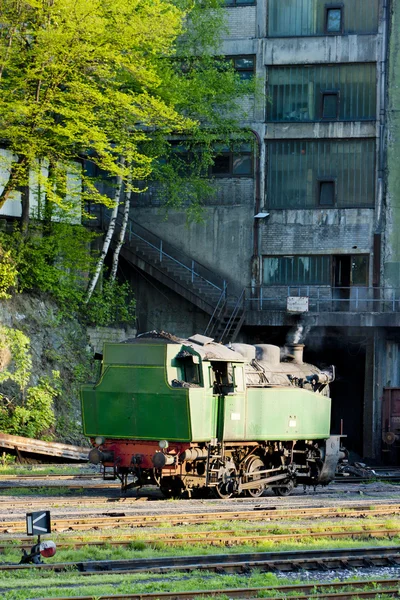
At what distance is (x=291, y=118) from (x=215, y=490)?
20.5m

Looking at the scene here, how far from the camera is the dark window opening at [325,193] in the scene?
36781 millimetres

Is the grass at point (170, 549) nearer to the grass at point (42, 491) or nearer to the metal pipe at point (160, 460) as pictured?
the metal pipe at point (160, 460)

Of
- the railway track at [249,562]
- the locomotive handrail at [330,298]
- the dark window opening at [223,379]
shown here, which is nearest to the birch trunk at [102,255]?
the locomotive handrail at [330,298]

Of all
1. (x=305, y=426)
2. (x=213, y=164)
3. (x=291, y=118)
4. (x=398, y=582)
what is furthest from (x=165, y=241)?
(x=398, y=582)

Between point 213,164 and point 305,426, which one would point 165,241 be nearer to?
point 213,164

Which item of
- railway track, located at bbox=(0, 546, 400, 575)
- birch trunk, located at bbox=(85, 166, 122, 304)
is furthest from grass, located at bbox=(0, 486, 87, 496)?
birch trunk, located at bbox=(85, 166, 122, 304)

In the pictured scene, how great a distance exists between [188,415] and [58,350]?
13817 mm

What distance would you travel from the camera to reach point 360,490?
22.0 meters

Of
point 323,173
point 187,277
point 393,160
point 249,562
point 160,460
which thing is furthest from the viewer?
point 323,173

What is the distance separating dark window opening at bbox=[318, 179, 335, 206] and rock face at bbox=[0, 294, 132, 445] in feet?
33.5

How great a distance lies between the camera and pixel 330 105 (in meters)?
36.9

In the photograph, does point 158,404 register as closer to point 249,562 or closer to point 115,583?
point 249,562

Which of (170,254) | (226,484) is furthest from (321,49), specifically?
(226,484)

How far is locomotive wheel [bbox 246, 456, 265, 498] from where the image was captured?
66.5 ft
